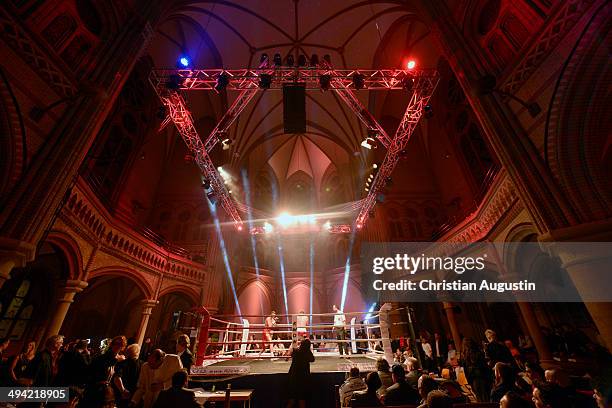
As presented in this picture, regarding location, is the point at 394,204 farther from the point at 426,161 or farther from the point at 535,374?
the point at 535,374

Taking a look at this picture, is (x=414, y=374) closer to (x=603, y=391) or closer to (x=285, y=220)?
(x=603, y=391)

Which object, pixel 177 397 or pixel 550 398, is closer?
pixel 177 397

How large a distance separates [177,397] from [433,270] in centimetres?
1188

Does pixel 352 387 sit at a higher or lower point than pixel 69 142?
lower

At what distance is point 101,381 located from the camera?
11.5ft

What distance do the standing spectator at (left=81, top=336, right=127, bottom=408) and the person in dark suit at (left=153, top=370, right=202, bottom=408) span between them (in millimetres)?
1294

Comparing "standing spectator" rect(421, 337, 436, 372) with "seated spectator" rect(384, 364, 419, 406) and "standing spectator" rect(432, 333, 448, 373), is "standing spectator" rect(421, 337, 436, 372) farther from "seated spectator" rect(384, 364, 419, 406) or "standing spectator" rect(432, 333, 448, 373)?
"seated spectator" rect(384, 364, 419, 406)

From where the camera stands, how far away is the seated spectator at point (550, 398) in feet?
10.1

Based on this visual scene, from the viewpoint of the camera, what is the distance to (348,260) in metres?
16.6

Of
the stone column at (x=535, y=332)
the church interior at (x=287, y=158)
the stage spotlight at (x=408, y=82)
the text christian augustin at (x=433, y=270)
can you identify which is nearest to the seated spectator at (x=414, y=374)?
the church interior at (x=287, y=158)

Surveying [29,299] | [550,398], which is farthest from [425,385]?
[29,299]

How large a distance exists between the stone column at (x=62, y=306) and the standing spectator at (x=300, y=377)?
25.5ft

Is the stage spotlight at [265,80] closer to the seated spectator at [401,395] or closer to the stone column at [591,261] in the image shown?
the stone column at [591,261]

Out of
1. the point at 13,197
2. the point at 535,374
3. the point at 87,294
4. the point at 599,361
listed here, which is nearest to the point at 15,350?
the point at 87,294
